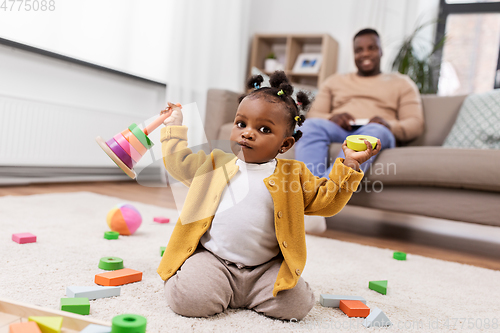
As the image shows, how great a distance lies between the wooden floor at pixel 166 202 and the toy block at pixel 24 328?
1.30ft

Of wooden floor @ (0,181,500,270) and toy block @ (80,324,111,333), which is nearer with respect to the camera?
toy block @ (80,324,111,333)

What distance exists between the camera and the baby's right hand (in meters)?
0.73

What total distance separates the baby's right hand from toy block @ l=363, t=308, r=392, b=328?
1.69 feet

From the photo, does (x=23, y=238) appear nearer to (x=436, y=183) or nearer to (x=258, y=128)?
(x=258, y=128)

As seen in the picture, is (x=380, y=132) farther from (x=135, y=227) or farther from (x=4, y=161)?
(x=4, y=161)

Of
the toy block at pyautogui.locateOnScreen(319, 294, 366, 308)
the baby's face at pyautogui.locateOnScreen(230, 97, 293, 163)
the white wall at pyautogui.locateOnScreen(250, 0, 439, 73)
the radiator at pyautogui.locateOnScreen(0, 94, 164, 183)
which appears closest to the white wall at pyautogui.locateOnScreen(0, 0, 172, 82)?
the radiator at pyautogui.locateOnScreen(0, 94, 164, 183)

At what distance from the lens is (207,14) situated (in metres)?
2.92

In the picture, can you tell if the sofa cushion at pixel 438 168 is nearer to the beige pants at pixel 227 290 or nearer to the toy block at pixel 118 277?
the beige pants at pixel 227 290

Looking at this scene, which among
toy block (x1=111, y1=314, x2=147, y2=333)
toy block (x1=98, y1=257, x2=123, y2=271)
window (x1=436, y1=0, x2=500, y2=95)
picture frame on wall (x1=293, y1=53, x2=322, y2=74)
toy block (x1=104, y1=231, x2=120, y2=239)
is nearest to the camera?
toy block (x1=111, y1=314, x2=147, y2=333)

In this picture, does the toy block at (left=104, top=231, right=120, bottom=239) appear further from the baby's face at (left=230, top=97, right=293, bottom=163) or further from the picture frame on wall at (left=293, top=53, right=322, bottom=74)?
the picture frame on wall at (left=293, top=53, right=322, bottom=74)

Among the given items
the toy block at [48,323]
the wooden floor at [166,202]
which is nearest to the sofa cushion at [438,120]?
the wooden floor at [166,202]

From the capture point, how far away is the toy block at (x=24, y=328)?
521 millimetres

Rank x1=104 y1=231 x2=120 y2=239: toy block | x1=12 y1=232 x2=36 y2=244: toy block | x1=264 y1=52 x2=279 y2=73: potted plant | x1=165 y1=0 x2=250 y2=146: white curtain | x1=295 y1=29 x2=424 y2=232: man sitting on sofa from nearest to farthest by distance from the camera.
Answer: x1=12 y1=232 x2=36 y2=244: toy block → x1=104 y1=231 x2=120 y2=239: toy block → x1=295 y1=29 x2=424 y2=232: man sitting on sofa → x1=165 y1=0 x2=250 y2=146: white curtain → x1=264 y1=52 x2=279 y2=73: potted plant

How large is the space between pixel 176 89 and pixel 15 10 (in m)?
1.08
